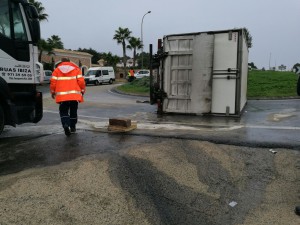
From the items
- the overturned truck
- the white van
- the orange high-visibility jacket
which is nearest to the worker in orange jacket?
the orange high-visibility jacket

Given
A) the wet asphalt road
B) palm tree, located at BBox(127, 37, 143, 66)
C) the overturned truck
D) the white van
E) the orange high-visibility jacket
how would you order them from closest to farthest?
the wet asphalt road < the orange high-visibility jacket < the overturned truck < the white van < palm tree, located at BBox(127, 37, 143, 66)

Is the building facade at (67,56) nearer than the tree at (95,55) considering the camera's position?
Yes

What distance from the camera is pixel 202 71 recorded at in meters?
10.1

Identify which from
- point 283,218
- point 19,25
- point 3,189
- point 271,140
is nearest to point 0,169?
point 3,189

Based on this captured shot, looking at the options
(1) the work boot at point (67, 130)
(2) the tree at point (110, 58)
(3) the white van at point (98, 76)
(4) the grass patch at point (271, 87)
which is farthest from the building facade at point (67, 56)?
(1) the work boot at point (67, 130)

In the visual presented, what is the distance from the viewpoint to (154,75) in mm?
10992

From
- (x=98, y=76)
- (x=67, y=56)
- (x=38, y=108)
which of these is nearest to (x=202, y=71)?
(x=38, y=108)

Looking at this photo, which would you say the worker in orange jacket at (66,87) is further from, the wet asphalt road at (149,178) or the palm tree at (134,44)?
A: the palm tree at (134,44)

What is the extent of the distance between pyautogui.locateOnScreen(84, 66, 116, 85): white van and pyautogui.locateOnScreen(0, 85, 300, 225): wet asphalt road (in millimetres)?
31221

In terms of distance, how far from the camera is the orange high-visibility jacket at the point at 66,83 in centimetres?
704

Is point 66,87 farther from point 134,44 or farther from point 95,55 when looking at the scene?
point 95,55

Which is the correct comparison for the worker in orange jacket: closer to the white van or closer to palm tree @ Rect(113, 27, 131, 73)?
the white van

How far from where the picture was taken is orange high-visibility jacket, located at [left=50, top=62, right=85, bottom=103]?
704 centimetres

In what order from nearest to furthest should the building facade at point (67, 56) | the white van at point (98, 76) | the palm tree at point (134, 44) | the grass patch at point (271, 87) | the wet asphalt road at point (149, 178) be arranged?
the wet asphalt road at point (149, 178)
the grass patch at point (271, 87)
the white van at point (98, 76)
the building facade at point (67, 56)
the palm tree at point (134, 44)
